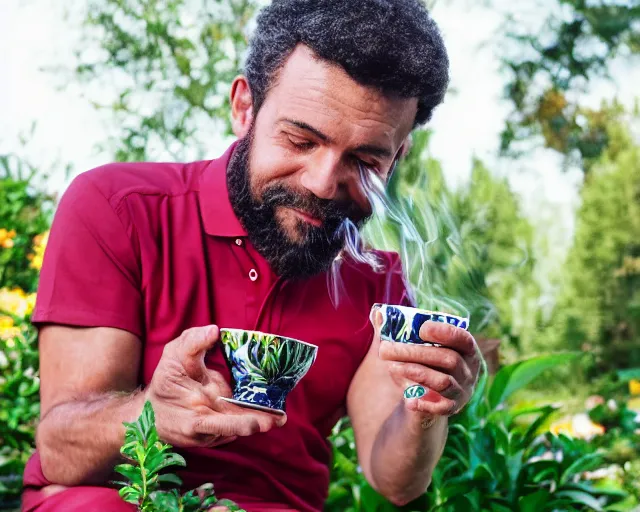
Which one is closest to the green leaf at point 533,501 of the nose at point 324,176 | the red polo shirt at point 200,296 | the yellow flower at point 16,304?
the red polo shirt at point 200,296

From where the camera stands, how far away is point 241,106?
8.54 ft

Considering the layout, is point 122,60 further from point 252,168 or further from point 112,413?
point 112,413

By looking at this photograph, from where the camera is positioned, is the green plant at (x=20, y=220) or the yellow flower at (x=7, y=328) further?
the green plant at (x=20, y=220)

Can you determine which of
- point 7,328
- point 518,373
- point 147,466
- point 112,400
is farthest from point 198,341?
point 7,328

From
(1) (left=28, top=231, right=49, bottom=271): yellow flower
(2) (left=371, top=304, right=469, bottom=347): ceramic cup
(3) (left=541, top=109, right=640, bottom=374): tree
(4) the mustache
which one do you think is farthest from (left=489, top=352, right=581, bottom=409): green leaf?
(3) (left=541, top=109, right=640, bottom=374): tree

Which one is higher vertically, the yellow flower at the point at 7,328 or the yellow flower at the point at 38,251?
the yellow flower at the point at 38,251

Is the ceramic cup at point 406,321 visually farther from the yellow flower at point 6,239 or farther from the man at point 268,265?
the yellow flower at point 6,239

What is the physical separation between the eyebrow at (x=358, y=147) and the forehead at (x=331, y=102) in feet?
0.04

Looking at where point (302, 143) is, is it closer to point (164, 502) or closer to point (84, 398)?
point (84, 398)

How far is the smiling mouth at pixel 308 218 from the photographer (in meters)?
2.29

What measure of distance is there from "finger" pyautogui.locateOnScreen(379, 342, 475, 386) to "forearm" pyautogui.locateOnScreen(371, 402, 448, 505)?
36 centimetres

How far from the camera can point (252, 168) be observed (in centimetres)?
237

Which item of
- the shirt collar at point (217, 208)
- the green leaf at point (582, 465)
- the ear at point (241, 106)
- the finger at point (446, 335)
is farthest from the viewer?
the green leaf at point (582, 465)

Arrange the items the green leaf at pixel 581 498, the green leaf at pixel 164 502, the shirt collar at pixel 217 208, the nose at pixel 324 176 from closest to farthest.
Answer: the green leaf at pixel 164 502 → the nose at pixel 324 176 → the shirt collar at pixel 217 208 → the green leaf at pixel 581 498
